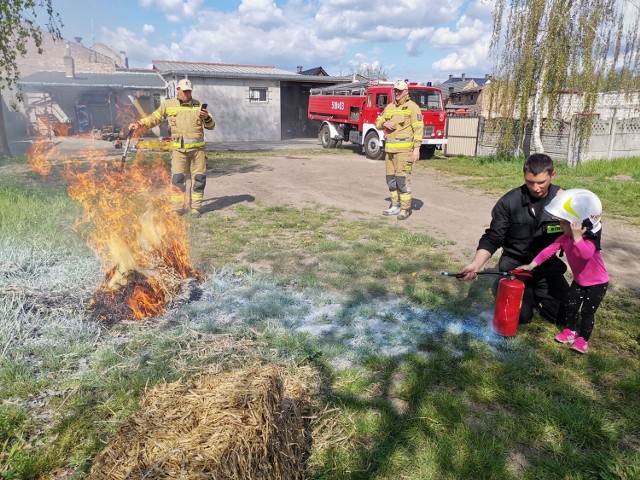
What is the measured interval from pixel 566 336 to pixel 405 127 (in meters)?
4.58

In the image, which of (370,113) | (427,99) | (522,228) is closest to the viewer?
(522,228)

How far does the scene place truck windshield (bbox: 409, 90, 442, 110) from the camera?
15195 mm

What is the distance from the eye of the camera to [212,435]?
169cm

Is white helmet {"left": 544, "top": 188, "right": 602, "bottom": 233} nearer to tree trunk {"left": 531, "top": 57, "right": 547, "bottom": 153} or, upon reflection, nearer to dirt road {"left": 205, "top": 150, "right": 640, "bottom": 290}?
dirt road {"left": 205, "top": 150, "right": 640, "bottom": 290}

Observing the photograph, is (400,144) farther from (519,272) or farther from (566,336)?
(566,336)

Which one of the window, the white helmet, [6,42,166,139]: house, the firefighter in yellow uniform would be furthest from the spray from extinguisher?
[6,42,166,139]: house

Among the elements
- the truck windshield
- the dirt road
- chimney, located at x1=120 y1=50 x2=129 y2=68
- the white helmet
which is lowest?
the dirt road

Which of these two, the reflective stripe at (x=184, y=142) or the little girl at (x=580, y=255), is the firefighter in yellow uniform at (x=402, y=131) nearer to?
the reflective stripe at (x=184, y=142)

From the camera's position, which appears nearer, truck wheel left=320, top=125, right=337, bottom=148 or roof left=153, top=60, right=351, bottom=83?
truck wheel left=320, top=125, right=337, bottom=148

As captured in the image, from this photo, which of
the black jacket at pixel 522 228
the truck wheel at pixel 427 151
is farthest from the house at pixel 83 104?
the black jacket at pixel 522 228

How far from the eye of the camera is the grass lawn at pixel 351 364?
234 centimetres

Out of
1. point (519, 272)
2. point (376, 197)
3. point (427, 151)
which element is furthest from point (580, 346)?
point (427, 151)

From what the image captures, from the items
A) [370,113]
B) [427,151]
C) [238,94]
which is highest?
Result: [238,94]

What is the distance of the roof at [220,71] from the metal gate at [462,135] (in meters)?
10.9
